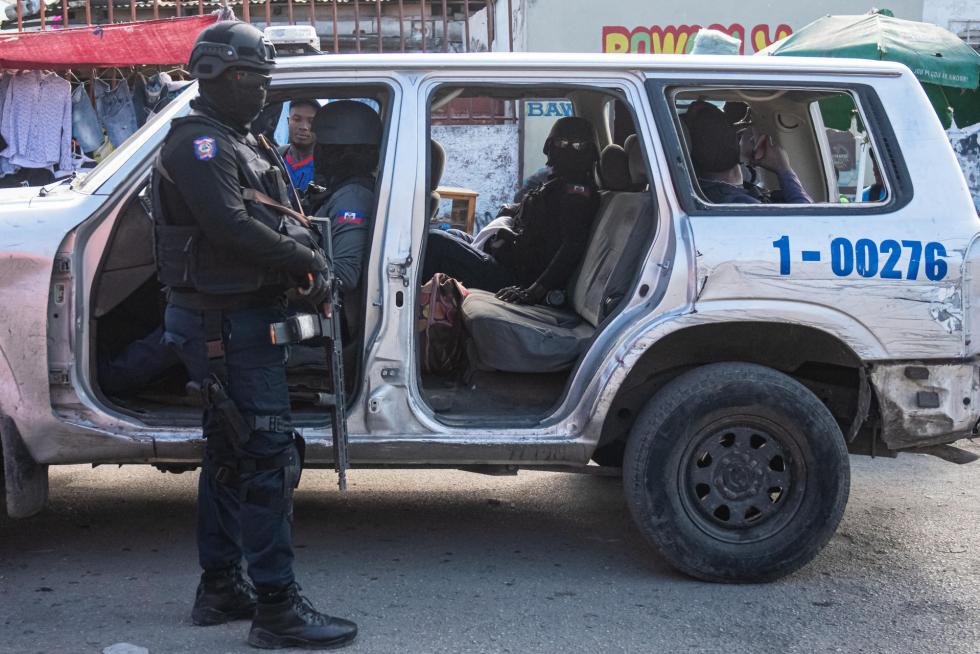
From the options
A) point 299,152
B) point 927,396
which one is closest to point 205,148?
point 927,396

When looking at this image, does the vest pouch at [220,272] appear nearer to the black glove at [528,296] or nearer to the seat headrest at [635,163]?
the seat headrest at [635,163]

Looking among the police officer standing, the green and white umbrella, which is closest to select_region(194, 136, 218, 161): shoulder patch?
the police officer standing

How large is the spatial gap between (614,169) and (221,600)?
99.0 inches

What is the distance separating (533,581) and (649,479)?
571mm

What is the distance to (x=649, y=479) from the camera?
12.7ft

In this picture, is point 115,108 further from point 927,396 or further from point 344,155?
point 927,396

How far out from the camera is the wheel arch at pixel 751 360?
395 cm

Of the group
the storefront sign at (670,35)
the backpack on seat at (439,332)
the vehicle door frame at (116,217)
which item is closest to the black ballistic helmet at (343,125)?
the vehicle door frame at (116,217)

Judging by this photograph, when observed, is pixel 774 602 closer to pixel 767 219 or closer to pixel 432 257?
pixel 767 219

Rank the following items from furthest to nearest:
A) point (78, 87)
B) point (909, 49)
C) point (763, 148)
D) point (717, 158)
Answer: point (78, 87) < point (909, 49) < point (763, 148) < point (717, 158)

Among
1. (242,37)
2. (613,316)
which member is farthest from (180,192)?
(613,316)

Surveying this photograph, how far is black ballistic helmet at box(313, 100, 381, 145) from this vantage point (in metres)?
4.15

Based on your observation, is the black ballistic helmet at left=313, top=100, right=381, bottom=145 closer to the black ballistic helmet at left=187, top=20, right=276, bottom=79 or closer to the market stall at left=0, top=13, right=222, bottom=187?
the black ballistic helmet at left=187, top=20, right=276, bottom=79

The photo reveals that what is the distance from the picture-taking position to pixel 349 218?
395cm
